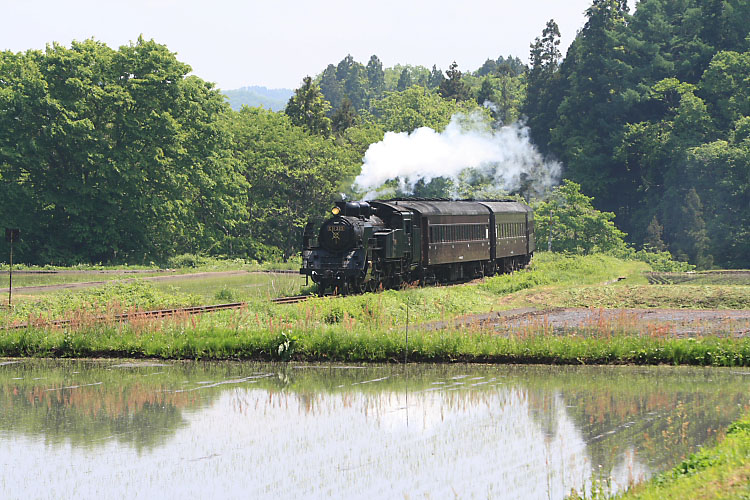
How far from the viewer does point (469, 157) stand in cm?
6712

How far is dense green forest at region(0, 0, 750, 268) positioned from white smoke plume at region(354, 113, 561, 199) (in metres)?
2.24

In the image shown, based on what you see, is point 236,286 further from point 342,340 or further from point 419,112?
point 419,112

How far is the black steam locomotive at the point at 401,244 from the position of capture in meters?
36.2

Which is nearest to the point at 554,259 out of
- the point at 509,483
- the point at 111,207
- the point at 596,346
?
the point at 111,207

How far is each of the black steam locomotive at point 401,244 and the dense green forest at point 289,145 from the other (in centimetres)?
2553

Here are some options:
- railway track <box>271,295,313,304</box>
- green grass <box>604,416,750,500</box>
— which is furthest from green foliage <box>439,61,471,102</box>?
green grass <box>604,416,750,500</box>

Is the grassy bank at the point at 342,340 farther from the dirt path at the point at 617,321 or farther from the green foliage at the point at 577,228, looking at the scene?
A: the green foliage at the point at 577,228

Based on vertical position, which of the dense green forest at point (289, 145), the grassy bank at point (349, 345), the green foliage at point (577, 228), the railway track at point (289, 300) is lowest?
the grassy bank at point (349, 345)

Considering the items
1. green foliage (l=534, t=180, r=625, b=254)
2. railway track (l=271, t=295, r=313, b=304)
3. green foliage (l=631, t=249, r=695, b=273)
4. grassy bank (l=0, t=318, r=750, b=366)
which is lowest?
grassy bank (l=0, t=318, r=750, b=366)

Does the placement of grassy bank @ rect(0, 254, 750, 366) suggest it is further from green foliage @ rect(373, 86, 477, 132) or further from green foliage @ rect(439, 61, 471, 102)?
green foliage @ rect(439, 61, 471, 102)

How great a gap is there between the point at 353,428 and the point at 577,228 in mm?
61324

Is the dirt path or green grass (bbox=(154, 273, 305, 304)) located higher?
green grass (bbox=(154, 273, 305, 304))

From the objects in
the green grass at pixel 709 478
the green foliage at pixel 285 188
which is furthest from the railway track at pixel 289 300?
the green foliage at pixel 285 188

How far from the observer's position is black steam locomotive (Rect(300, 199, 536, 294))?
119 feet
